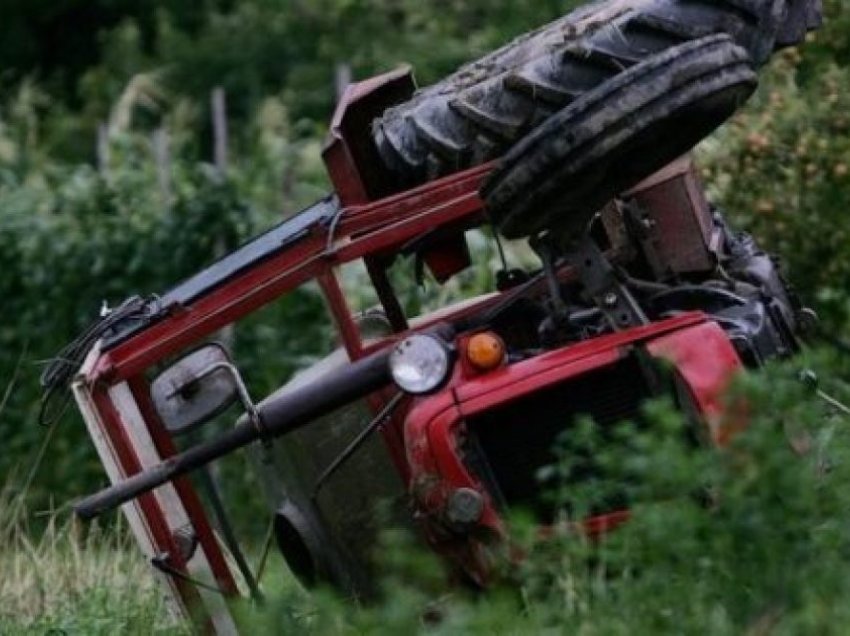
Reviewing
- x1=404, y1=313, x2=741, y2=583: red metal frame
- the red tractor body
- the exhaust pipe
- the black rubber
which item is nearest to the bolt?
the red tractor body

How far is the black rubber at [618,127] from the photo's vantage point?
27.2 feet

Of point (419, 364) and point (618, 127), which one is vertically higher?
point (618, 127)

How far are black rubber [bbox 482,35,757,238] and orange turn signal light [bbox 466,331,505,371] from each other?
325 mm

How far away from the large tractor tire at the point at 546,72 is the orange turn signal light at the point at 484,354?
2.27ft

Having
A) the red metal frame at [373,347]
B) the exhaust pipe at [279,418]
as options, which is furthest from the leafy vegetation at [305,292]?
the exhaust pipe at [279,418]

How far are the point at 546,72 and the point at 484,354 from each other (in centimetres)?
91

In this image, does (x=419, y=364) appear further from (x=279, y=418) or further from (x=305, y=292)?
(x=305, y=292)

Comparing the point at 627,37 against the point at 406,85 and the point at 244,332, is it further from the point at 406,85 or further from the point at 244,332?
the point at 244,332

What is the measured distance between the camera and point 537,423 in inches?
339

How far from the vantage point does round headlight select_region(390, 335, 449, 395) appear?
336 inches

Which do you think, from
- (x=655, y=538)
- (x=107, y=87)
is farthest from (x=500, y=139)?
(x=107, y=87)

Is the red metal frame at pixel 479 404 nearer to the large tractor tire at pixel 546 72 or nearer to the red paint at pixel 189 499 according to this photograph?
the large tractor tire at pixel 546 72

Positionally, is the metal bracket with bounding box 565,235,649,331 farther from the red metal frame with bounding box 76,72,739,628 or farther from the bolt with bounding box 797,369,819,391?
the bolt with bounding box 797,369,819,391

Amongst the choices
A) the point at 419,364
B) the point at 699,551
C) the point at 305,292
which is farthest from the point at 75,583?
the point at 305,292
